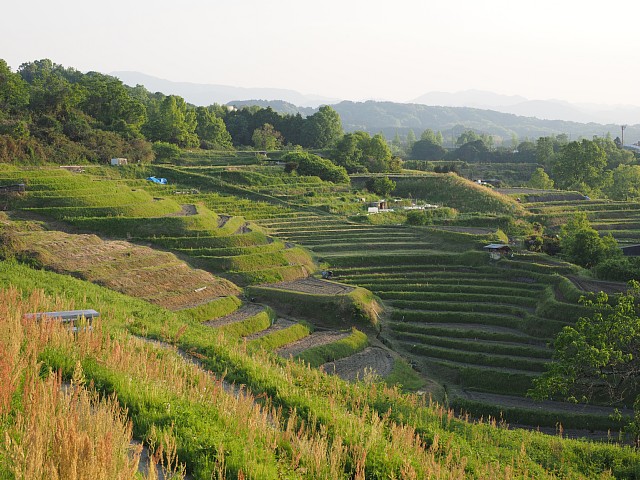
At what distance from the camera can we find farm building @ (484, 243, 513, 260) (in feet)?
133

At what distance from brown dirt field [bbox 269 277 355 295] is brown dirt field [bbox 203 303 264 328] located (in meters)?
3.03

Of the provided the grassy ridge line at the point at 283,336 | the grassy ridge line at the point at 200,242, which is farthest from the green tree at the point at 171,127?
the grassy ridge line at the point at 283,336

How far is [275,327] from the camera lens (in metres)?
30.9

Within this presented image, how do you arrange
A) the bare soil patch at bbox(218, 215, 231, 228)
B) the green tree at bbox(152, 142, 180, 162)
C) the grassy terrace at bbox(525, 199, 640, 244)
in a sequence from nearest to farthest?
the bare soil patch at bbox(218, 215, 231, 228), the grassy terrace at bbox(525, 199, 640, 244), the green tree at bbox(152, 142, 180, 162)

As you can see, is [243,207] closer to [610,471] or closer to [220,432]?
[610,471]

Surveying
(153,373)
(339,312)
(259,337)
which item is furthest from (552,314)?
(153,373)

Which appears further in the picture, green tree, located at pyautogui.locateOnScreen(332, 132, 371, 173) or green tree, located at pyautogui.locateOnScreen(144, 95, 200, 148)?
green tree, located at pyautogui.locateOnScreen(332, 132, 371, 173)

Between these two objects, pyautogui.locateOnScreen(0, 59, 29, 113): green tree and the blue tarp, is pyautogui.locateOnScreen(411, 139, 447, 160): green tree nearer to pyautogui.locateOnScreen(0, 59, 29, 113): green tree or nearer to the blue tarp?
the blue tarp

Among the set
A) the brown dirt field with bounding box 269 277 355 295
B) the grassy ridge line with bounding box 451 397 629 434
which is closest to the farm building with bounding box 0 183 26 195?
the brown dirt field with bounding box 269 277 355 295

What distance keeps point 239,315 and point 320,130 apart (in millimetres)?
69533

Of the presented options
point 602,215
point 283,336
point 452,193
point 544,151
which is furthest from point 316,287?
point 544,151

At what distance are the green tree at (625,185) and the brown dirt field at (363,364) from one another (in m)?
56.9

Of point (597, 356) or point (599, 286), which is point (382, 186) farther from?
→ point (597, 356)

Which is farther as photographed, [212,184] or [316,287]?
[212,184]
